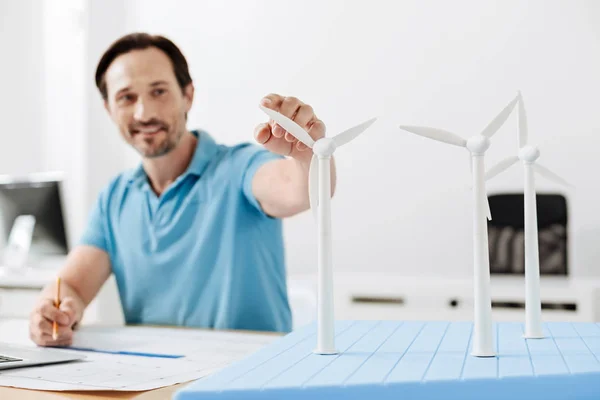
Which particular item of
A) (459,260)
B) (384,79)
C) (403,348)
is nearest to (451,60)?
(384,79)

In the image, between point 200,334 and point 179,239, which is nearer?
point 200,334

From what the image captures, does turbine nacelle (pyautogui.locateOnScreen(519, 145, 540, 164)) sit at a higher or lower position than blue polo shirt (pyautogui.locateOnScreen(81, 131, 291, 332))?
higher

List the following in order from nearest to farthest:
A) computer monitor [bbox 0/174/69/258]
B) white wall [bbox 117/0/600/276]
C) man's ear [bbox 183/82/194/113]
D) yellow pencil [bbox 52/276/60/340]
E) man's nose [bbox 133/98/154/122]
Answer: yellow pencil [bbox 52/276/60/340]
man's nose [bbox 133/98/154/122]
man's ear [bbox 183/82/194/113]
white wall [bbox 117/0/600/276]
computer monitor [bbox 0/174/69/258]

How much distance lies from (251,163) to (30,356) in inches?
26.7

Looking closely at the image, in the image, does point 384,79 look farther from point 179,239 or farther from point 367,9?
point 179,239

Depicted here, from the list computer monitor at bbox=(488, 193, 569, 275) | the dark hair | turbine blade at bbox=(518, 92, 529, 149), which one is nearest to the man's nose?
the dark hair

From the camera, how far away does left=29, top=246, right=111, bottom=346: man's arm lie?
129cm

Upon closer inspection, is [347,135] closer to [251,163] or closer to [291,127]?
[291,127]

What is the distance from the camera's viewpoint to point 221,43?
405 centimetres

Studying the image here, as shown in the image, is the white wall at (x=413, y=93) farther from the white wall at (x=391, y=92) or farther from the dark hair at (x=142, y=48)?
the dark hair at (x=142, y=48)

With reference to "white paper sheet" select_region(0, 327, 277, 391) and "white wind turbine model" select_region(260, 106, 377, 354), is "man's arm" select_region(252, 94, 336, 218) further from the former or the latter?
"white paper sheet" select_region(0, 327, 277, 391)

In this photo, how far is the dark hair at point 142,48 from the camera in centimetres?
172

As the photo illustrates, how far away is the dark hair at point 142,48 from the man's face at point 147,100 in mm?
13

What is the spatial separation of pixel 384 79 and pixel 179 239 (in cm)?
228
